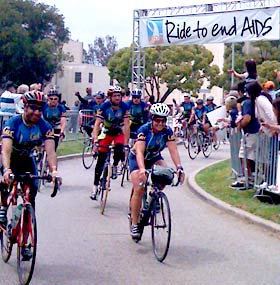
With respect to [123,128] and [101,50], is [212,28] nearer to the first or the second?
[123,128]

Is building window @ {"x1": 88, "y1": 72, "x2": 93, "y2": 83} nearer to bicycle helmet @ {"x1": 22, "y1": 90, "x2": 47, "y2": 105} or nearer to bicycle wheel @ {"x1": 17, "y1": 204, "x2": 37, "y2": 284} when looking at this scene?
bicycle helmet @ {"x1": 22, "y1": 90, "x2": 47, "y2": 105}

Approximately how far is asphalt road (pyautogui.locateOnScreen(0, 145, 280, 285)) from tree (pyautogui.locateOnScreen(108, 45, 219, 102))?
1600 inches

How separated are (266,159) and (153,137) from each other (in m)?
3.89

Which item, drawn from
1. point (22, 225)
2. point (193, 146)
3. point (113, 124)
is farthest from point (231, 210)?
point (193, 146)

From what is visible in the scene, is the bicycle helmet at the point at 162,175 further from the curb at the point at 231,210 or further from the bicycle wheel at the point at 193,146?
the bicycle wheel at the point at 193,146

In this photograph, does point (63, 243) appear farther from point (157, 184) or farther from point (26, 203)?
point (26, 203)

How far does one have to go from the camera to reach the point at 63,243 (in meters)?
9.20

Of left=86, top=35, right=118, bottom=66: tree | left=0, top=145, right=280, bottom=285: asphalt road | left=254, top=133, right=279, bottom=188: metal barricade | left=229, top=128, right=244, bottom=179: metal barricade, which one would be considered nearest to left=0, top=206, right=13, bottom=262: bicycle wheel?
left=0, top=145, right=280, bottom=285: asphalt road

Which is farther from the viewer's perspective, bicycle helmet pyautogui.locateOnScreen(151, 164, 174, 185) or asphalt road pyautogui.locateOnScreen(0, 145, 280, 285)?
bicycle helmet pyautogui.locateOnScreen(151, 164, 174, 185)

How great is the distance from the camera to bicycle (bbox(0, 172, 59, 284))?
7.04 metres

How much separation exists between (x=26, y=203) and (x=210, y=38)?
17.7m

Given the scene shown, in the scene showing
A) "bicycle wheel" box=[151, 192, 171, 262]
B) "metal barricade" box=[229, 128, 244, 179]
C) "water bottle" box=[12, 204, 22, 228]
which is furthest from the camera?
"metal barricade" box=[229, 128, 244, 179]

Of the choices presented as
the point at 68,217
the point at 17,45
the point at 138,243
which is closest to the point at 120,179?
the point at 68,217

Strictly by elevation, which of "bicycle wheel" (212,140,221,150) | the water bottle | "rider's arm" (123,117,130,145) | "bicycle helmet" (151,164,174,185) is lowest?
"bicycle wheel" (212,140,221,150)
